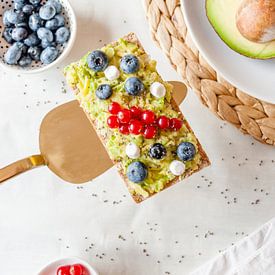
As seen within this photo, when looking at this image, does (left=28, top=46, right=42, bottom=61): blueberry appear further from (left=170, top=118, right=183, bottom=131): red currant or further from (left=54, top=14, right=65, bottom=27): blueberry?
(left=170, top=118, right=183, bottom=131): red currant

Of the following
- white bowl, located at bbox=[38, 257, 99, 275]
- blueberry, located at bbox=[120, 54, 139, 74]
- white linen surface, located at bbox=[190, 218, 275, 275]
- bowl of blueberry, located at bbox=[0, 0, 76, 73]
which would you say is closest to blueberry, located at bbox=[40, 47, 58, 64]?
bowl of blueberry, located at bbox=[0, 0, 76, 73]

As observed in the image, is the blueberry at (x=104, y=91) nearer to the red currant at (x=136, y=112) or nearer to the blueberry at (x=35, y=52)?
the red currant at (x=136, y=112)

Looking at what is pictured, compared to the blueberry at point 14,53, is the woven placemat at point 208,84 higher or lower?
lower

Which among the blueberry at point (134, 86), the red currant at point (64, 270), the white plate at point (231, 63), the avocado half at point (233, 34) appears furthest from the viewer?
the red currant at point (64, 270)

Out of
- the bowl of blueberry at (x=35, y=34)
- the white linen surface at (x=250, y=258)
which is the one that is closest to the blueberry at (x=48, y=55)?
the bowl of blueberry at (x=35, y=34)

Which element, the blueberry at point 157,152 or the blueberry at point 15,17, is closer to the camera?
the blueberry at point 157,152

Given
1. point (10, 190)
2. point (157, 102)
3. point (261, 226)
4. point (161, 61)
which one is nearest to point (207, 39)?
point (157, 102)

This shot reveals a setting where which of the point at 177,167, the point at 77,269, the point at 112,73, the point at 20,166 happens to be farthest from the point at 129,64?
the point at 77,269

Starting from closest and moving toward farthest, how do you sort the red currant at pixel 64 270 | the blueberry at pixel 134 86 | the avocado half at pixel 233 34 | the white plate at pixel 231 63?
the avocado half at pixel 233 34 < the white plate at pixel 231 63 < the blueberry at pixel 134 86 < the red currant at pixel 64 270
